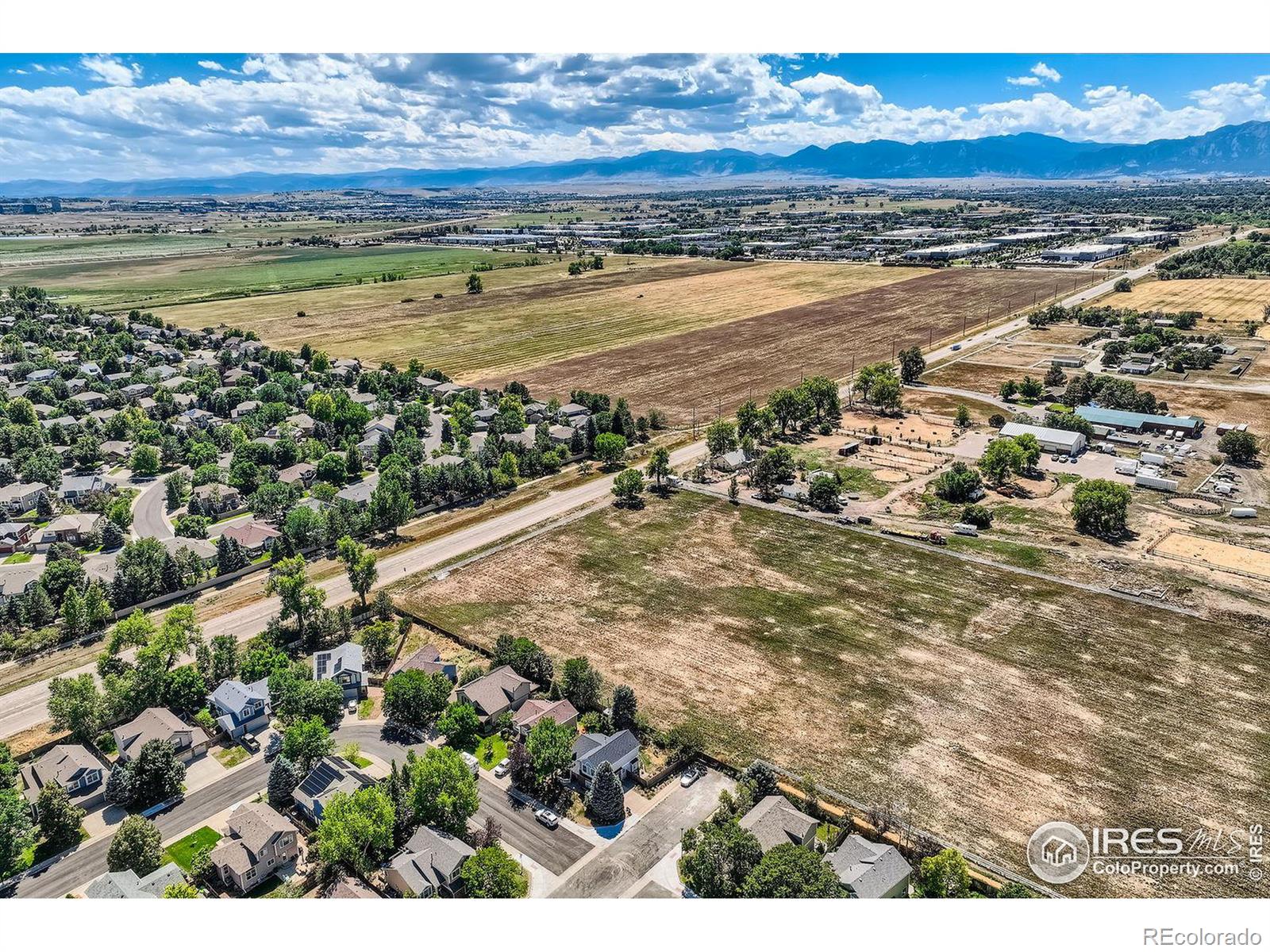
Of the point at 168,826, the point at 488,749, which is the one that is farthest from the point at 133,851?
the point at 488,749

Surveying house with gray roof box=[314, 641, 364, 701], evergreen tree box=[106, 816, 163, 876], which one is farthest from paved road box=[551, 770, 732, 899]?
house with gray roof box=[314, 641, 364, 701]

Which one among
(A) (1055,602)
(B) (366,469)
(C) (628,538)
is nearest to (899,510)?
(A) (1055,602)

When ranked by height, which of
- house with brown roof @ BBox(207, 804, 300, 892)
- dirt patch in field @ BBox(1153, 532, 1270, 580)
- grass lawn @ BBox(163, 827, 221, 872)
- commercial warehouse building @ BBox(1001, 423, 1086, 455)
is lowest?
grass lawn @ BBox(163, 827, 221, 872)

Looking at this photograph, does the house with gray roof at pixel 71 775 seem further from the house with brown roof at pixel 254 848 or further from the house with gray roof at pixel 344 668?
the house with gray roof at pixel 344 668

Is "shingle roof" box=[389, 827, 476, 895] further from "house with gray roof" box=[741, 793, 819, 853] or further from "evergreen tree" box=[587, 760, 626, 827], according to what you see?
"house with gray roof" box=[741, 793, 819, 853]

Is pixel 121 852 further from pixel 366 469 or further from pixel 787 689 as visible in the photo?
pixel 366 469

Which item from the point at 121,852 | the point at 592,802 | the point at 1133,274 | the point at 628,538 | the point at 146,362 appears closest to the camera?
the point at 121,852

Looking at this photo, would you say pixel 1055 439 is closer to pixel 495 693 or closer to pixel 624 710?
pixel 624 710
